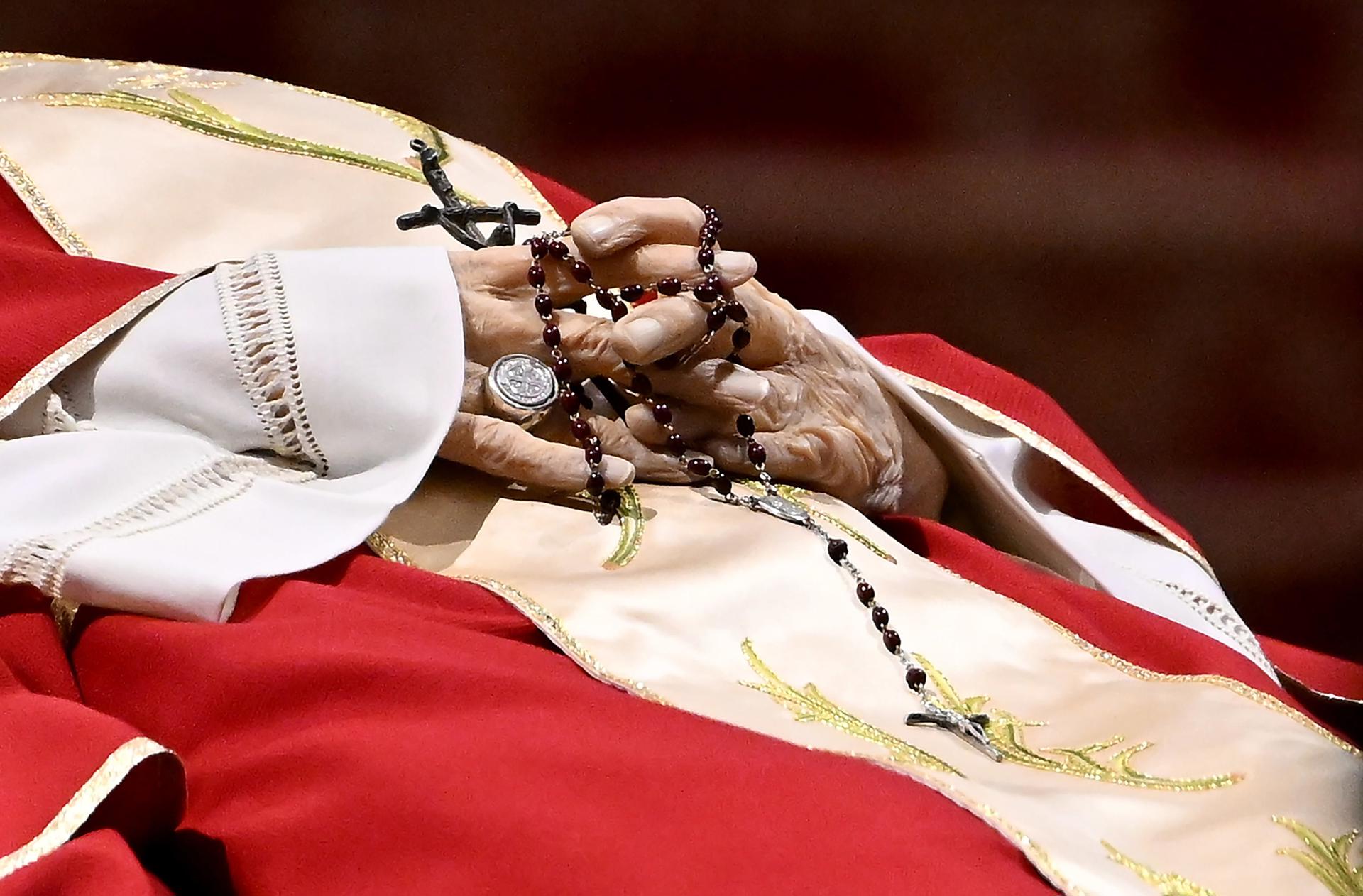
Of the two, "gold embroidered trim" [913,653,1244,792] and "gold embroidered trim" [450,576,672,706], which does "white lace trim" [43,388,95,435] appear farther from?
"gold embroidered trim" [913,653,1244,792]

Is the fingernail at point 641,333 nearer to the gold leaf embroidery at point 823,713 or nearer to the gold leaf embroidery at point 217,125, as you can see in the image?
the gold leaf embroidery at point 823,713

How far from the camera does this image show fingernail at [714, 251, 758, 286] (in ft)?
2.24

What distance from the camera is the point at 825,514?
729 mm

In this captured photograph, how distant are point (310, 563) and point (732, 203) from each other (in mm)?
855

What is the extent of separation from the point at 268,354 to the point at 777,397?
307 millimetres

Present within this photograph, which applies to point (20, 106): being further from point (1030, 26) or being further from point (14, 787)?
point (1030, 26)

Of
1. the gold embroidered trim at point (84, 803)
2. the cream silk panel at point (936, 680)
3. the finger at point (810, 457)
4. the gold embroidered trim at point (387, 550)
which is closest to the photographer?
the gold embroidered trim at point (84, 803)

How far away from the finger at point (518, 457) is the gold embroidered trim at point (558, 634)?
74mm

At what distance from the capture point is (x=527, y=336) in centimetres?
69

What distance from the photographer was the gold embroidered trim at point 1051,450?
2.91 feet

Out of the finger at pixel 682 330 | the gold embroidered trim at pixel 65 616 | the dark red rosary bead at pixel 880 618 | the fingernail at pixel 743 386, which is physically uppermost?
the finger at pixel 682 330

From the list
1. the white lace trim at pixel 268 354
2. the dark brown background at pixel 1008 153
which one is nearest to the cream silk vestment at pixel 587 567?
the white lace trim at pixel 268 354

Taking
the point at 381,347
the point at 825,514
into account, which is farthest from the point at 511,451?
the point at 825,514

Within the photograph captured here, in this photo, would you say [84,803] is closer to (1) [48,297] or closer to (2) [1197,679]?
(1) [48,297]
